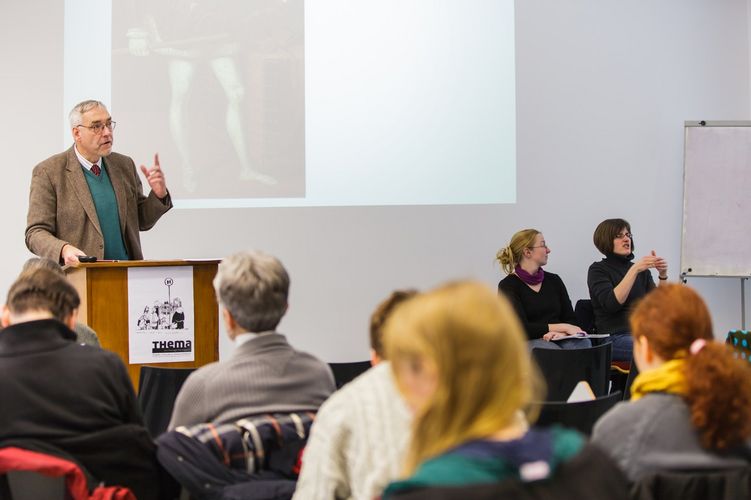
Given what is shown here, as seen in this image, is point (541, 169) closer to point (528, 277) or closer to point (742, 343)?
point (528, 277)

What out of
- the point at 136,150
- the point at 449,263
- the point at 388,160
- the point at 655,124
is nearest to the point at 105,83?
the point at 136,150

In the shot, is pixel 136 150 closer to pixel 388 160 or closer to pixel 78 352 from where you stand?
pixel 388 160

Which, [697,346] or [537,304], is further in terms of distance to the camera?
[537,304]

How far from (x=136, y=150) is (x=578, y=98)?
3.09 m

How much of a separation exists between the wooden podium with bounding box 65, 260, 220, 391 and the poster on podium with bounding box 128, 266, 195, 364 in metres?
0.02

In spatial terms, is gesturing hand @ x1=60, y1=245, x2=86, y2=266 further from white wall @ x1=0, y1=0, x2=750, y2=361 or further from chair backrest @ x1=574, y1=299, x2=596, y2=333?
chair backrest @ x1=574, y1=299, x2=596, y2=333

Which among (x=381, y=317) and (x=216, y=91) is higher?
(x=216, y=91)

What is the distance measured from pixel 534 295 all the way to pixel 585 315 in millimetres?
561

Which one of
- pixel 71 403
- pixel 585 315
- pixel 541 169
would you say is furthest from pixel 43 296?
pixel 541 169

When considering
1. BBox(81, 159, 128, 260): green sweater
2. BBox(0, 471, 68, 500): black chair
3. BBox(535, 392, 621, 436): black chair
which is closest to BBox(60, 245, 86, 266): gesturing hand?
BBox(81, 159, 128, 260): green sweater

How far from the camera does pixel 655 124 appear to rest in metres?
6.22

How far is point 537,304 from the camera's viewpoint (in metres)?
5.30

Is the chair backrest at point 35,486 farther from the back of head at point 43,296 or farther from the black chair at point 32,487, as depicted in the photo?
the back of head at point 43,296

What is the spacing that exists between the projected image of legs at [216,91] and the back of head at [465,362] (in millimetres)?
4691
